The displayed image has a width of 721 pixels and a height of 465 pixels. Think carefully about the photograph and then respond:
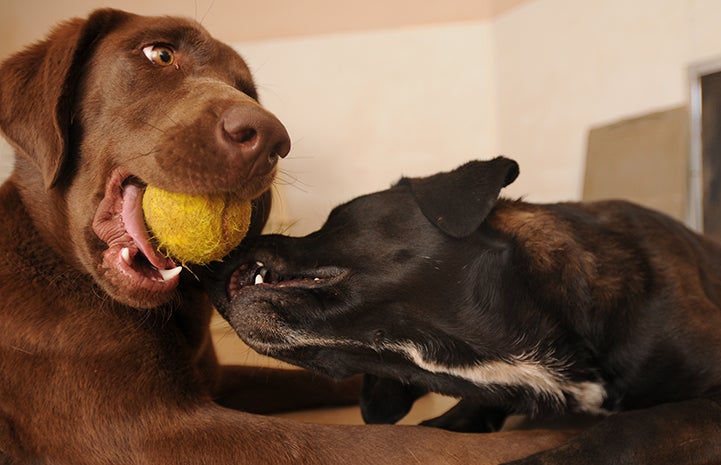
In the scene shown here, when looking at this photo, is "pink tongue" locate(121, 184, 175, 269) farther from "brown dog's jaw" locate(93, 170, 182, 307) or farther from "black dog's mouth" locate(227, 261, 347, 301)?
"black dog's mouth" locate(227, 261, 347, 301)

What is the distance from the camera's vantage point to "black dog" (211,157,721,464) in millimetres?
1424

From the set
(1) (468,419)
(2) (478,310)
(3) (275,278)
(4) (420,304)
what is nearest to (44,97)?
(3) (275,278)

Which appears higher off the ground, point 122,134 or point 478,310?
point 122,134

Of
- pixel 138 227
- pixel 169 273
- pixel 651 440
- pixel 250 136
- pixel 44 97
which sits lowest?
pixel 651 440

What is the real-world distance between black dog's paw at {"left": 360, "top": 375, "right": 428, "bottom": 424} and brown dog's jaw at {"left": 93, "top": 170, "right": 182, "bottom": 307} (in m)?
0.60

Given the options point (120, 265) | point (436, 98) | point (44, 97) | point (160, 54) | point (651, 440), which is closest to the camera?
point (651, 440)

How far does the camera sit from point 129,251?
4.45 feet

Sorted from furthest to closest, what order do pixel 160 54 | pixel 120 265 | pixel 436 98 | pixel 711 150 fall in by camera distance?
pixel 436 98 → pixel 711 150 → pixel 160 54 → pixel 120 265

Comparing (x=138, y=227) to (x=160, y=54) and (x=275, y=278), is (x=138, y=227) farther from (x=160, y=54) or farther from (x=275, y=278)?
(x=160, y=54)

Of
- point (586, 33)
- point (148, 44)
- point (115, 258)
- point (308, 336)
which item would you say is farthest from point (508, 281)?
point (586, 33)

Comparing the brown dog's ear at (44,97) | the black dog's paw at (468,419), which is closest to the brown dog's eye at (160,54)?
the brown dog's ear at (44,97)

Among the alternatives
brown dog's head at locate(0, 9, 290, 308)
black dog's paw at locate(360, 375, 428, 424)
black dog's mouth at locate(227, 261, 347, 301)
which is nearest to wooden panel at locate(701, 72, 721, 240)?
black dog's paw at locate(360, 375, 428, 424)

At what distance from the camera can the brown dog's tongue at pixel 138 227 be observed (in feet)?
4.40

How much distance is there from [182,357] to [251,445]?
11.5 inches
